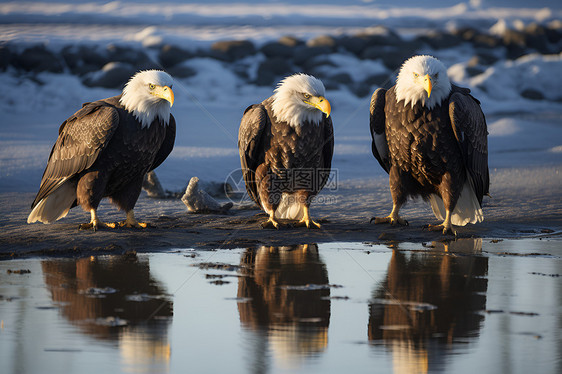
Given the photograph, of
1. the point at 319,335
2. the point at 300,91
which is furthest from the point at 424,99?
the point at 319,335

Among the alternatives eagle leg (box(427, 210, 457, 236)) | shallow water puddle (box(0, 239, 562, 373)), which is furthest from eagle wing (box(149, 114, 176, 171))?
eagle leg (box(427, 210, 457, 236))

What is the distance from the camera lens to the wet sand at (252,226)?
20.6 ft

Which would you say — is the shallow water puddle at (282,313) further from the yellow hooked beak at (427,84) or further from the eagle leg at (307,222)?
the yellow hooked beak at (427,84)

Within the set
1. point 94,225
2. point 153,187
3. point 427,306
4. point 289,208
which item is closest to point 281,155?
point 289,208

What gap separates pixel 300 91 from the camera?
282 inches

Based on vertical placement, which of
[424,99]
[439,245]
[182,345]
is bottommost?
[182,345]

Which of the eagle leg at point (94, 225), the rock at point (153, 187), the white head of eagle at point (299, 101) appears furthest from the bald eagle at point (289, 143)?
the rock at point (153, 187)

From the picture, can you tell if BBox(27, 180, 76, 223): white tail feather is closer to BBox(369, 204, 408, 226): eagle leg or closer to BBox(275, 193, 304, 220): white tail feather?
BBox(275, 193, 304, 220): white tail feather

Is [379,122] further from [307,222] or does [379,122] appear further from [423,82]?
[307,222]

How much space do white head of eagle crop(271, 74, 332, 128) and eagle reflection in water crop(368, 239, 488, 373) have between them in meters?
1.76

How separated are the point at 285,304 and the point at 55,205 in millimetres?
3682

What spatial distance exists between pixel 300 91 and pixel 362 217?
1.61 meters

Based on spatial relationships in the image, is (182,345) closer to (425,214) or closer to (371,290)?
(371,290)

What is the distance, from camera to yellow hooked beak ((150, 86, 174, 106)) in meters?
6.81
